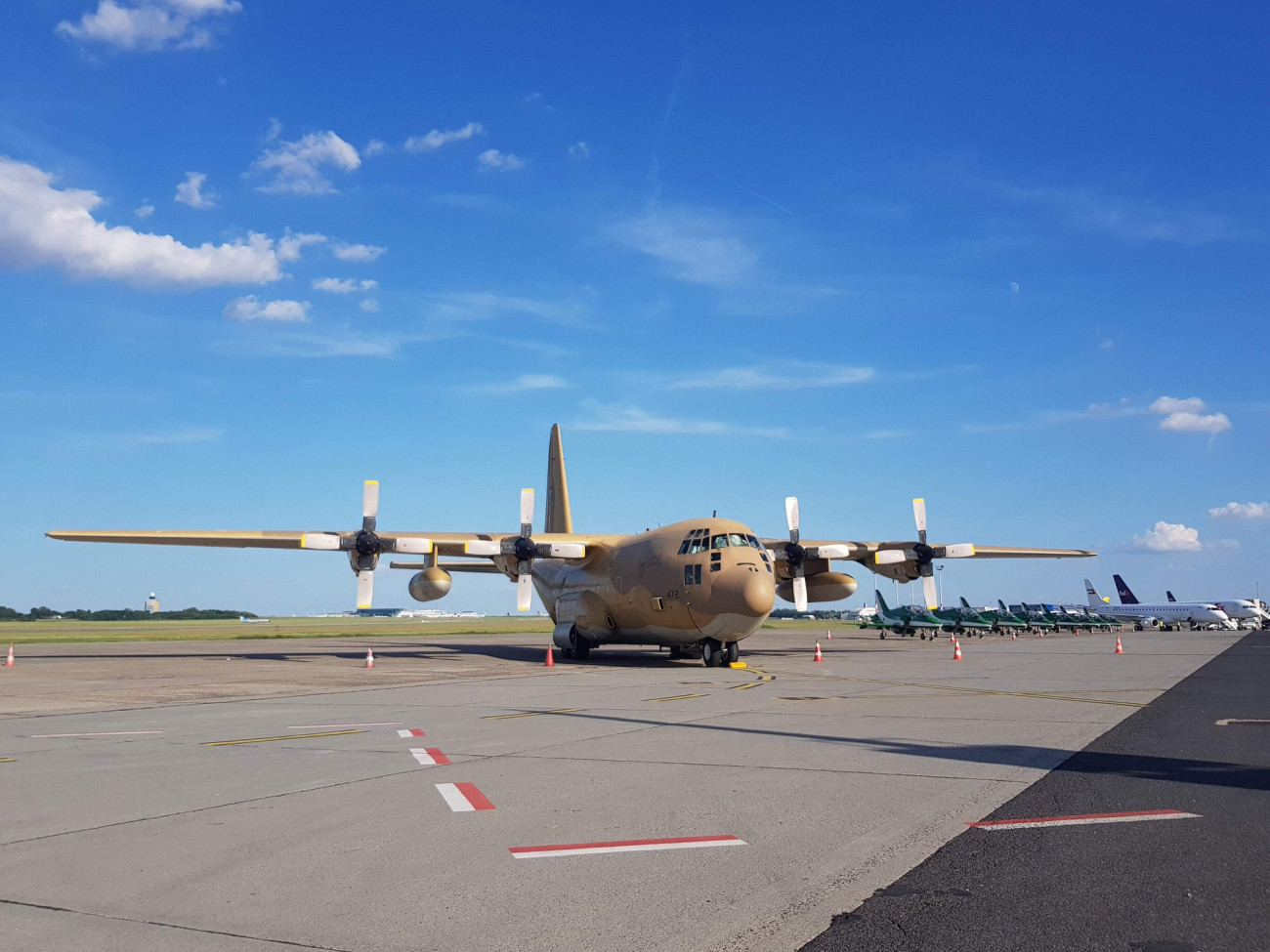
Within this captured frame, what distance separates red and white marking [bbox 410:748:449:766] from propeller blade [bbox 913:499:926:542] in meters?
31.6

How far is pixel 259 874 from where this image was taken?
19.9 ft

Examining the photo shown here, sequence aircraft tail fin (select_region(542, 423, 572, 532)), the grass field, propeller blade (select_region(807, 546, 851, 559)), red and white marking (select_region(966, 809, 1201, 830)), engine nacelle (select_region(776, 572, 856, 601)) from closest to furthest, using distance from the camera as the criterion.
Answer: red and white marking (select_region(966, 809, 1201, 830)) → propeller blade (select_region(807, 546, 851, 559)) → engine nacelle (select_region(776, 572, 856, 601)) → aircraft tail fin (select_region(542, 423, 572, 532)) → the grass field

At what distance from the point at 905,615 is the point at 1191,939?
71494 millimetres

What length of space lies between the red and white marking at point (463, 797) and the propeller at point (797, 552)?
2876 cm

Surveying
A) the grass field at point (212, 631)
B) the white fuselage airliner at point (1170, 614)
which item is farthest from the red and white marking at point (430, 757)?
the white fuselage airliner at point (1170, 614)

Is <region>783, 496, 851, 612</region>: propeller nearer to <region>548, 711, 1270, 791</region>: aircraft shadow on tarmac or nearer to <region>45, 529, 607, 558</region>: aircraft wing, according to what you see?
<region>45, 529, 607, 558</region>: aircraft wing

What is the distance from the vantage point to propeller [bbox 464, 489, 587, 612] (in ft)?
115

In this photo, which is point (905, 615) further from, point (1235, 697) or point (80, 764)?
point (80, 764)

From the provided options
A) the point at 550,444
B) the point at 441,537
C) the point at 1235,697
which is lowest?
the point at 1235,697

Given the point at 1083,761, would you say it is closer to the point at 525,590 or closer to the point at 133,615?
the point at 525,590

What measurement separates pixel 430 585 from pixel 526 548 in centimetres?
383

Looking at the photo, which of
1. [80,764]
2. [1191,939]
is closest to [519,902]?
[1191,939]

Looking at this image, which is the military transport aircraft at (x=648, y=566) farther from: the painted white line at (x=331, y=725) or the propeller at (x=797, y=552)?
the painted white line at (x=331, y=725)

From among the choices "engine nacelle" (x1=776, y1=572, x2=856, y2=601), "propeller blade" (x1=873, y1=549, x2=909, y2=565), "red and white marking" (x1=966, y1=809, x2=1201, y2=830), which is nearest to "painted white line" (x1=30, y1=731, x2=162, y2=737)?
"red and white marking" (x1=966, y1=809, x2=1201, y2=830)
